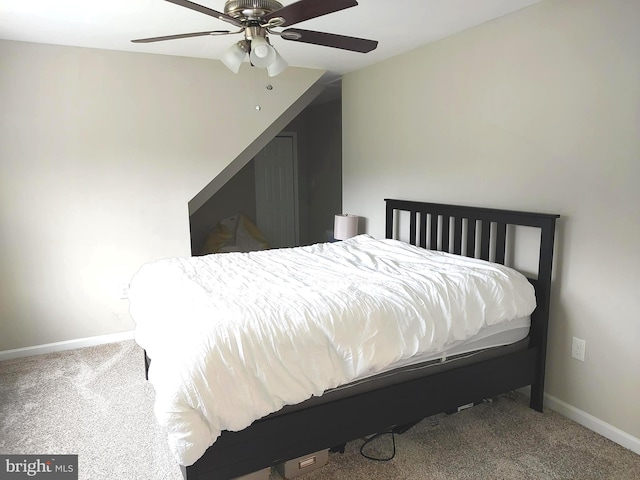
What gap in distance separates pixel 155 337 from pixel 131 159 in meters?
2.16

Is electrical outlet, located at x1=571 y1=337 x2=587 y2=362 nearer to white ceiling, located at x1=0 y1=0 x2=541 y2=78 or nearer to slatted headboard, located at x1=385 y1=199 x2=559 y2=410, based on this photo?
slatted headboard, located at x1=385 y1=199 x2=559 y2=410

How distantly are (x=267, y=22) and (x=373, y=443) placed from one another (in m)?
2.13

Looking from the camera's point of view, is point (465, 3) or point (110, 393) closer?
point (465, 3)

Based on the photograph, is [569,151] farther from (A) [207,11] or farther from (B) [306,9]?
(A) [207,11]

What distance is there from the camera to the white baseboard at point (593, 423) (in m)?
2.27

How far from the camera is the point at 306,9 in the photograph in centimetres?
183

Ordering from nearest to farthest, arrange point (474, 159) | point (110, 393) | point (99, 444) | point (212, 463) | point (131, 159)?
point (212, 463) < point (99, 444) < point (110, 393) < point (474, 159) < point (131, 159)

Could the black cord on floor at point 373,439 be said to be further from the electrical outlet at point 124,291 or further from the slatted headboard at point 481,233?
the electrical outlet at point 124,291

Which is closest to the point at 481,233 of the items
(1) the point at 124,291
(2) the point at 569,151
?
(2) the point at 569,151

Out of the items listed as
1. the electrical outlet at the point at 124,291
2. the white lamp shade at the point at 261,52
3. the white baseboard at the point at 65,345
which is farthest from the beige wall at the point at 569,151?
the white baseboard at the point at 65,345

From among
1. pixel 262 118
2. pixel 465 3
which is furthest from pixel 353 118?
pixel 465 3

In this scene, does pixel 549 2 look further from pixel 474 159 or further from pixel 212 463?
pixel 212 463

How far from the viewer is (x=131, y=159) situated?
12.1 feet

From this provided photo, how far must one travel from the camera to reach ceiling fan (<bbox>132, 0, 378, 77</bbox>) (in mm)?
1810
